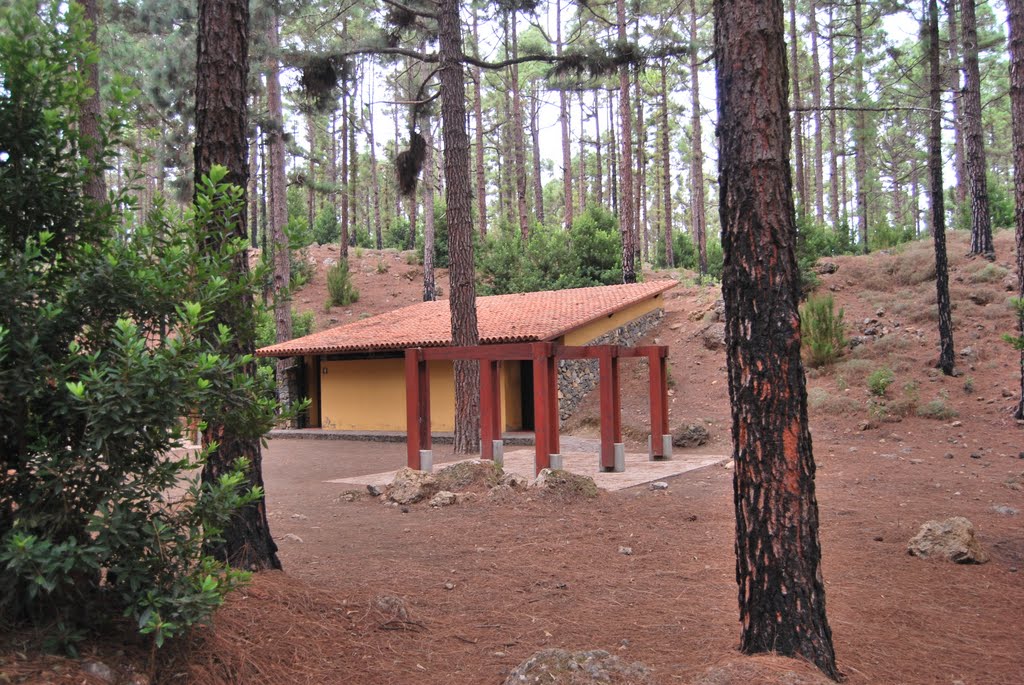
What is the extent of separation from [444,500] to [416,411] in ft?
8.95

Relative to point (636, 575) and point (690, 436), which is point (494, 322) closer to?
point (690, 436)

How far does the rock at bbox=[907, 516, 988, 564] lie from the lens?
18.6 ft

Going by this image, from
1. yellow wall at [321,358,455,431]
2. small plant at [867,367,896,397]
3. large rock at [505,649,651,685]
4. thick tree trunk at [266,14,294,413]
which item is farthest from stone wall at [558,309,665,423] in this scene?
large rock at [505,649,651,685]

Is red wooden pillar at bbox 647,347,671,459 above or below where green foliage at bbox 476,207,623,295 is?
below

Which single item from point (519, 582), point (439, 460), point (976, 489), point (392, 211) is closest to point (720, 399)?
point (439, 460)

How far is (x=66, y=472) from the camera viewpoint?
264cm

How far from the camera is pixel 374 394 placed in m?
20.5

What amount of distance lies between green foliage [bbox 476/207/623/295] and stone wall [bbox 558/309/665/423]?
5311mm

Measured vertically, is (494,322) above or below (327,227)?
below

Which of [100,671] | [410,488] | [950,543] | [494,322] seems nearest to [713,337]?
[494,322]

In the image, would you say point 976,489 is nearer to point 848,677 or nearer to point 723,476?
point 723,476

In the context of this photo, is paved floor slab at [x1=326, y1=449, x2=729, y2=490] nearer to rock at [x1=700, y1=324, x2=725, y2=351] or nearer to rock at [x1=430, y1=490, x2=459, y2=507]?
rock at [x1=430, y1=490, x2=459, y2=507]

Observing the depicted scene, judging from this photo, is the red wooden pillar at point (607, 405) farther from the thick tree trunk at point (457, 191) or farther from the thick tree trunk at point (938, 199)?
the thick tree trunk at point (938, 199)

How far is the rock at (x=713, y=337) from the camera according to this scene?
2002 centimetres
